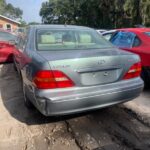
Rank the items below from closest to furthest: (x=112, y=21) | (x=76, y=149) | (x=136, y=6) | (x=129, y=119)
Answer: (x=76, y=149) → (x=129, y=119) → (x=136, y=6) → (x=112, y=21)

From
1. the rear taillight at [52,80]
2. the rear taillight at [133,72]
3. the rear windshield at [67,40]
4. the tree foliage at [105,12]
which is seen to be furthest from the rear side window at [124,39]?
the tree foliage at [105,12]

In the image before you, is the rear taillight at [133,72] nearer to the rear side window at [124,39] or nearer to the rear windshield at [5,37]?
the rear side window at [124,39]

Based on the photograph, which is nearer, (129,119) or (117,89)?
(117,89)

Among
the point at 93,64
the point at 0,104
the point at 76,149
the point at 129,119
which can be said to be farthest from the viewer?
the point at 0,104

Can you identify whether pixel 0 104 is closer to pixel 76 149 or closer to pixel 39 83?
pixel 39 83

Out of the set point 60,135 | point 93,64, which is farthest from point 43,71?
point 60,135

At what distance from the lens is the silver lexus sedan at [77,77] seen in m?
3.81

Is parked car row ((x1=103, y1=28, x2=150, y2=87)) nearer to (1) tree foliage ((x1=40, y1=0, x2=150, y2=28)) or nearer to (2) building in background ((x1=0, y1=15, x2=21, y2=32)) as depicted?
(1) tree foliage ((x1=40, y1=0, x2=150, y2=28))

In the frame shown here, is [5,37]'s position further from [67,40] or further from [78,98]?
[78,98]

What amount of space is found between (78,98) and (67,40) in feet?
4.46

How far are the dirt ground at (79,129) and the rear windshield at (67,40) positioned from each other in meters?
1.18

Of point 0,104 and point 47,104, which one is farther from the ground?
point 47,104

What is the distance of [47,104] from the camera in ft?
12.4

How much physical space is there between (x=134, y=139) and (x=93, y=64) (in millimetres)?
1184
